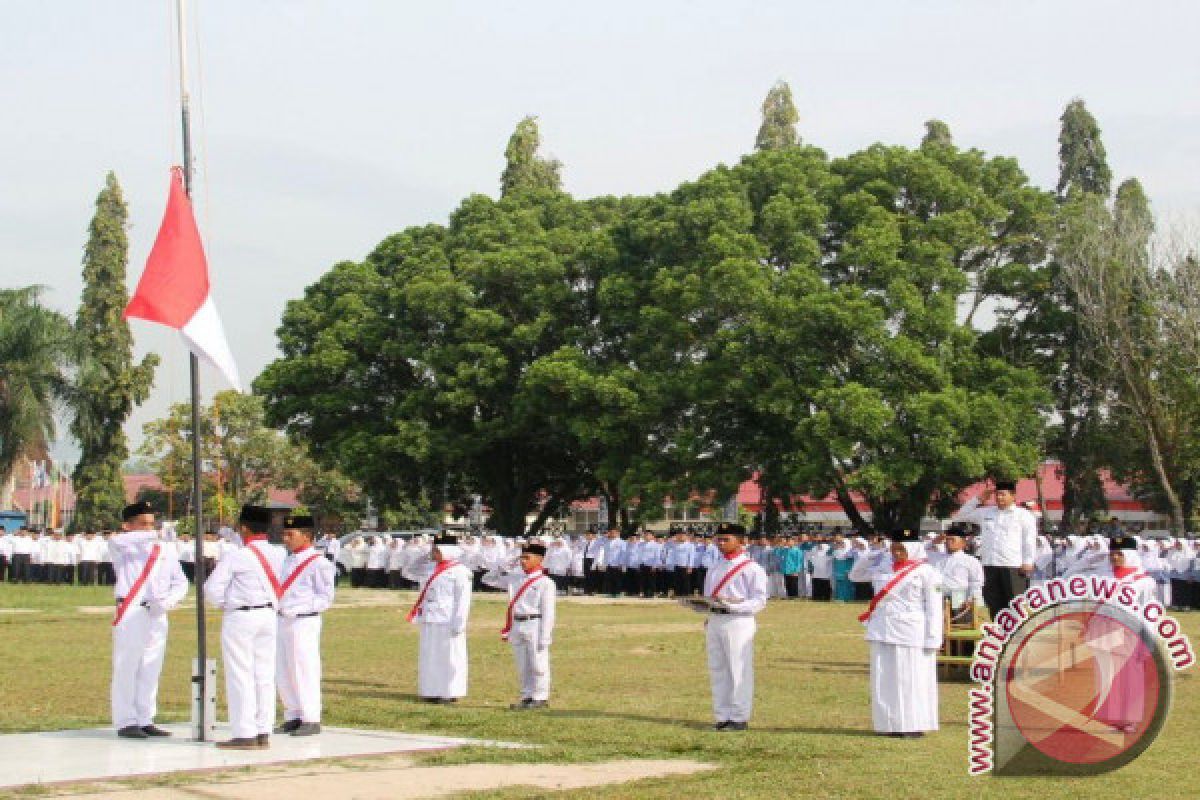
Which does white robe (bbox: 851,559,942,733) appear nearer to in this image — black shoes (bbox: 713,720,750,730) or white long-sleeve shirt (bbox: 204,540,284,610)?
black shoes (bbox: 713,720,750,730)

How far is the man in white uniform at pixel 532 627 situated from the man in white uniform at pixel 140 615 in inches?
153

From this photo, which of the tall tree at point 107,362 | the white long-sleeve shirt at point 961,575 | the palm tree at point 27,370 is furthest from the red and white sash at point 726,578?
the tall tree at point 107,362

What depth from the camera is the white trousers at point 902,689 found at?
552 inches

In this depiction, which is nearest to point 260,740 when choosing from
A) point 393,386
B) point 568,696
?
point 568,696

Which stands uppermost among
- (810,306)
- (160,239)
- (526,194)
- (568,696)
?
(526,194)

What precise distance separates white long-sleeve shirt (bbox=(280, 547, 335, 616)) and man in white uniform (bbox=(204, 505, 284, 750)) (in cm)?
81

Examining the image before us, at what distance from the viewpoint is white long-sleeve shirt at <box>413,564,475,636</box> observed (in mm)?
16766

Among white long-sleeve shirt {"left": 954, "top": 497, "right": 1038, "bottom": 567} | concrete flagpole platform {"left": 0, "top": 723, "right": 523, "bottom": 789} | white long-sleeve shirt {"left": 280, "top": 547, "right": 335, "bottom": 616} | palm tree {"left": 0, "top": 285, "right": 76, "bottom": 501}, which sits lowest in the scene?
concrete flagpole platform {"left": 0, "top": 723, "right": 523, "bottom": 789}

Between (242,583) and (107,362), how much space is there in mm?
50799

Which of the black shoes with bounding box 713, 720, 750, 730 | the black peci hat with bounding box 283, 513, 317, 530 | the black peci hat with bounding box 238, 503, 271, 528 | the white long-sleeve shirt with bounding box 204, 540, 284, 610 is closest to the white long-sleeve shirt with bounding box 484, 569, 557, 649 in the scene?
the black shoes with bounding box 713, 720, 750, 730

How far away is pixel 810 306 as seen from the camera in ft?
128

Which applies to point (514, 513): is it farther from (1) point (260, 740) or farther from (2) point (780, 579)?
(1) point (260, 740)

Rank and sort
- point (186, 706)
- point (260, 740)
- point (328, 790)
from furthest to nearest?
point (186, 706)
point (260, 740)
point (328, 790)

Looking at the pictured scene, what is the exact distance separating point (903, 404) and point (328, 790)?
97.0ft
